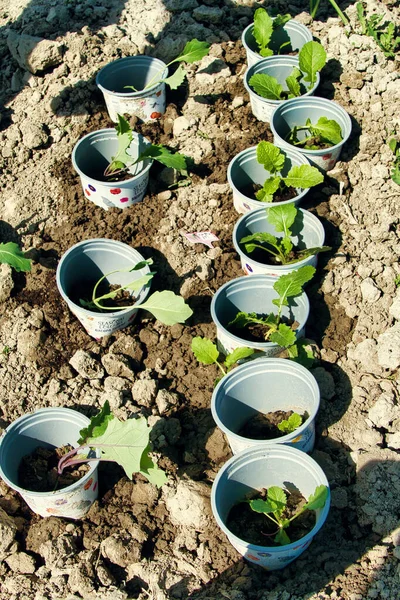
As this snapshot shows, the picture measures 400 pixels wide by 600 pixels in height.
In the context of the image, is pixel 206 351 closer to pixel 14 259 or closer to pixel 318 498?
pixel 318 498

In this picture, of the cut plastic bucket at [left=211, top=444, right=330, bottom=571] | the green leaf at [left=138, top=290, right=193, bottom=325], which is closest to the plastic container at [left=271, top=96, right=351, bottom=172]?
the green leaf at [left=138, top=290, right=193, bottom=325]

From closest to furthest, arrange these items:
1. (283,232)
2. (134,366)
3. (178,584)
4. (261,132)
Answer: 1. (178,584)
2. (134,366)
3. (283,232)
4. (261,132)

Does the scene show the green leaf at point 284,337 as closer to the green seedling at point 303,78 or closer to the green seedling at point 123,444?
the green seedling at point 123,444

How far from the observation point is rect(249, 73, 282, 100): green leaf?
411 cm

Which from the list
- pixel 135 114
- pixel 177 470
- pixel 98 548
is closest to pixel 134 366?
pixel 177 470

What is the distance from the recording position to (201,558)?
279 centimetres

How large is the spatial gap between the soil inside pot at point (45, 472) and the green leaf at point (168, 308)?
72cm

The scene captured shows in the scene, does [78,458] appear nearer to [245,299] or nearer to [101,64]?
[245,299]

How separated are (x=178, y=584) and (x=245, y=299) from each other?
4.40 ft

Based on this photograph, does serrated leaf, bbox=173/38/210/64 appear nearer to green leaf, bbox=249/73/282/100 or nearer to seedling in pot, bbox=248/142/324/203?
green leaf, bbox=249/73/282/100

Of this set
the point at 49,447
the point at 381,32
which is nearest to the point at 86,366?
the point at 49,447

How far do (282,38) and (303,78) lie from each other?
524 mm

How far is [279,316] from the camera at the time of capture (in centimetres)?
327

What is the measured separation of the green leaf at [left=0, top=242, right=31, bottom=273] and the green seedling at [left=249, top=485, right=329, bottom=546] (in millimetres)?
1533
